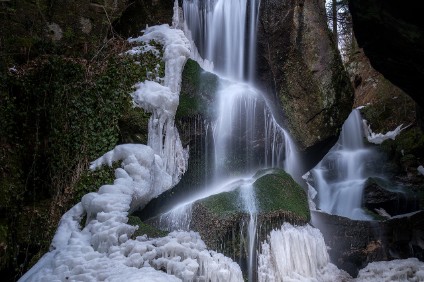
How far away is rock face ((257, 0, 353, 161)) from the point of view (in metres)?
9.07

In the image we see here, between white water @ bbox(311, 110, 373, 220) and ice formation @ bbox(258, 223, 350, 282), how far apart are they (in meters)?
4.54

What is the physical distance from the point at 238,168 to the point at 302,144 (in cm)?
183

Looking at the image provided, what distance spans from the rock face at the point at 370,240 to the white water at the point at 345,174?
2.38 m

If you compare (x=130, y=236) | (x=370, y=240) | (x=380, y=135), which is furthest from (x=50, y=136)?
(x=380, y=135)

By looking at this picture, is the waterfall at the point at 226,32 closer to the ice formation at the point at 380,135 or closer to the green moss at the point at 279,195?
the green moss at the point at 279,195

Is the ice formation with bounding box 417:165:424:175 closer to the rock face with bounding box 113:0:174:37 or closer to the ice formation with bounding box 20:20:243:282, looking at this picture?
the ice formation with bounding box 20:20:243:282

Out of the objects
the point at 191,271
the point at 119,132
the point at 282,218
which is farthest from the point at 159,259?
the point at 119,132

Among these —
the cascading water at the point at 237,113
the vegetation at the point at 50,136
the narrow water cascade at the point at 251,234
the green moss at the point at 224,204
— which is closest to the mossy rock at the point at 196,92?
the cascading water at the point at 237,113

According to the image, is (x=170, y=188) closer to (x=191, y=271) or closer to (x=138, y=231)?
(x=138, y=231)

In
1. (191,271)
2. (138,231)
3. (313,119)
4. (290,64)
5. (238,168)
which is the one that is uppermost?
(290,64)

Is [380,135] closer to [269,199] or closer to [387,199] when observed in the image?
[387,199]

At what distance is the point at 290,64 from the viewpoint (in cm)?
938

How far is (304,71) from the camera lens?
9.30 metres

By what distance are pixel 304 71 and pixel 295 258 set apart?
501cm
